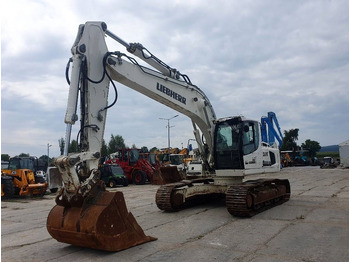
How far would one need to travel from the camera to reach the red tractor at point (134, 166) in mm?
22719

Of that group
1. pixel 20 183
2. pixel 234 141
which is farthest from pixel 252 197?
pixel 20 183

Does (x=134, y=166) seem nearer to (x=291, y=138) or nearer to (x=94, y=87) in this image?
(x=94, y=87)

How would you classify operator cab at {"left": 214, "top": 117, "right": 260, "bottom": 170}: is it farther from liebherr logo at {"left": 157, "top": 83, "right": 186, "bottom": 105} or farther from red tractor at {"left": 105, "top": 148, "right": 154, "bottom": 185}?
red tractor at {"left": 105, "top": 148, "right": 154, "bottom": 185}

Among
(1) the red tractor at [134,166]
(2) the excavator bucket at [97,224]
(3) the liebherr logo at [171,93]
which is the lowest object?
(2) the excavator bucket at [97,224]

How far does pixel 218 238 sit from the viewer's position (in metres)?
6.30

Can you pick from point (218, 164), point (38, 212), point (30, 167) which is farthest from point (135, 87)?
point (30, 167)

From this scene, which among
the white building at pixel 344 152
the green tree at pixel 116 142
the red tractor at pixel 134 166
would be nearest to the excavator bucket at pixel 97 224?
the red tractor at pixel 134 166

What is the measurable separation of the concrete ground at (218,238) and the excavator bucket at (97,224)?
224 millimetres

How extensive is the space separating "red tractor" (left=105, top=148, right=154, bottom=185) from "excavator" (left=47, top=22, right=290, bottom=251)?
495 inches

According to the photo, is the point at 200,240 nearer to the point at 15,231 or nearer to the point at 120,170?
the point at 15,231

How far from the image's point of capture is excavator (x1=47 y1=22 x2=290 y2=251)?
218 inches

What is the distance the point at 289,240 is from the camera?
19.6 ft

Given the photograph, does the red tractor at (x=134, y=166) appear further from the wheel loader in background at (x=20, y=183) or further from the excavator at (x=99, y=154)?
the excavator at (x=99, y=154)

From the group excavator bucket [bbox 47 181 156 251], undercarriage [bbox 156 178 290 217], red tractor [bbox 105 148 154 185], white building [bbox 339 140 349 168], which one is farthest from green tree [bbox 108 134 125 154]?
excavator bucket [bbox 47 181 156 251]
